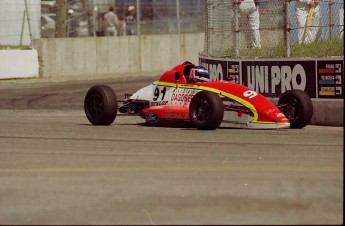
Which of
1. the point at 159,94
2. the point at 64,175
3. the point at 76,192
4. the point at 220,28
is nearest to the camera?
the point at 76,192

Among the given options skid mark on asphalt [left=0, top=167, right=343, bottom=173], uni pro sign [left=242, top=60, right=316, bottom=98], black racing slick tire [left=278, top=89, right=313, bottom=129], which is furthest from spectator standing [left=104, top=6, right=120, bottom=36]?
skid mark on asphalt [left=0, top=167, right=343, bottom=173]

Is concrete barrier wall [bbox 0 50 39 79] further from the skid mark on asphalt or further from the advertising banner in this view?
the skid mark on asphalt

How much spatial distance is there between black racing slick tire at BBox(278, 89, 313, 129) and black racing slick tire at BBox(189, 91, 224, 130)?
111 centimetres

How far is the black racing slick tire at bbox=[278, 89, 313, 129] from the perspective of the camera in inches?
650

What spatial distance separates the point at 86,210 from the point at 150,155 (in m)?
4.14

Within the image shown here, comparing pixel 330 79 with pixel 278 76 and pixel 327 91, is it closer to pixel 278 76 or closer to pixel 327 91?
pixel 327 91

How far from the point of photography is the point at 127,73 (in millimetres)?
35906

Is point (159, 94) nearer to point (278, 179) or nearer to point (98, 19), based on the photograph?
point (278, 179)

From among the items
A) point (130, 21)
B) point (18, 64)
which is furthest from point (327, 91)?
point (130, 21)

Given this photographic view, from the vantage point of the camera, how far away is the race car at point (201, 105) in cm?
1622

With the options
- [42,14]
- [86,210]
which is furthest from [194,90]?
[42,14]

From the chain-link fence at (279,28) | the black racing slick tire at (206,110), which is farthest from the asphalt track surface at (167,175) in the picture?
the chain-link fence at (279,28)

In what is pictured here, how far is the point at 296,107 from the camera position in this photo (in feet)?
54.7

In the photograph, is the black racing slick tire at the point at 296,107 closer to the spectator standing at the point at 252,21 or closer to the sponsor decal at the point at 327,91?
the sponsor decal at the point at 327,91
